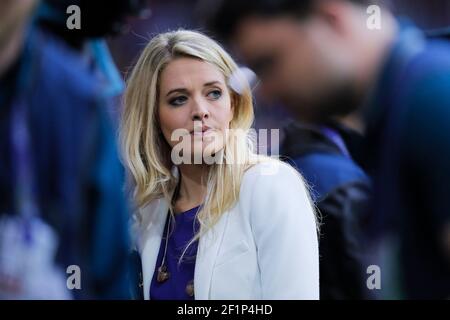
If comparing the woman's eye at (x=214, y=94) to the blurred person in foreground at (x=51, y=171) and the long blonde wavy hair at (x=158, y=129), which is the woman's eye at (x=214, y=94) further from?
the blurred person in foreground at (x=51, y=171)

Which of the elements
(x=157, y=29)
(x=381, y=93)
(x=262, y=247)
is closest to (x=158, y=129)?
(x=157, y=29)

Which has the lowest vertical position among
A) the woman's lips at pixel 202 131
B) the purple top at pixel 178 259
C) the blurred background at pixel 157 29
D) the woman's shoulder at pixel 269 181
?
the purple top at pixel 178 259

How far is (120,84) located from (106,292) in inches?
15.1

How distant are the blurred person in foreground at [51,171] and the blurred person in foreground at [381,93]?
0.29m

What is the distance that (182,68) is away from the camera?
1.27 metres

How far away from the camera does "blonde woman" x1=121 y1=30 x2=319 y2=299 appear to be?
4.06 ft

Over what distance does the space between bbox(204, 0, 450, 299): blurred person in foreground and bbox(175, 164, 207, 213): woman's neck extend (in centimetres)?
20

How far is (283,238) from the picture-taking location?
123 cm

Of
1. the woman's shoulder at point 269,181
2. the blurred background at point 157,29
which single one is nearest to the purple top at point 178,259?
the woman's shoulder at point 269,181

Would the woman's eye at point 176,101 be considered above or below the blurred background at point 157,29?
below

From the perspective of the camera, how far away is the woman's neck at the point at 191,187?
1297 mm

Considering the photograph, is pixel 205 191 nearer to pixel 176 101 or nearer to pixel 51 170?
pixel 176 101
